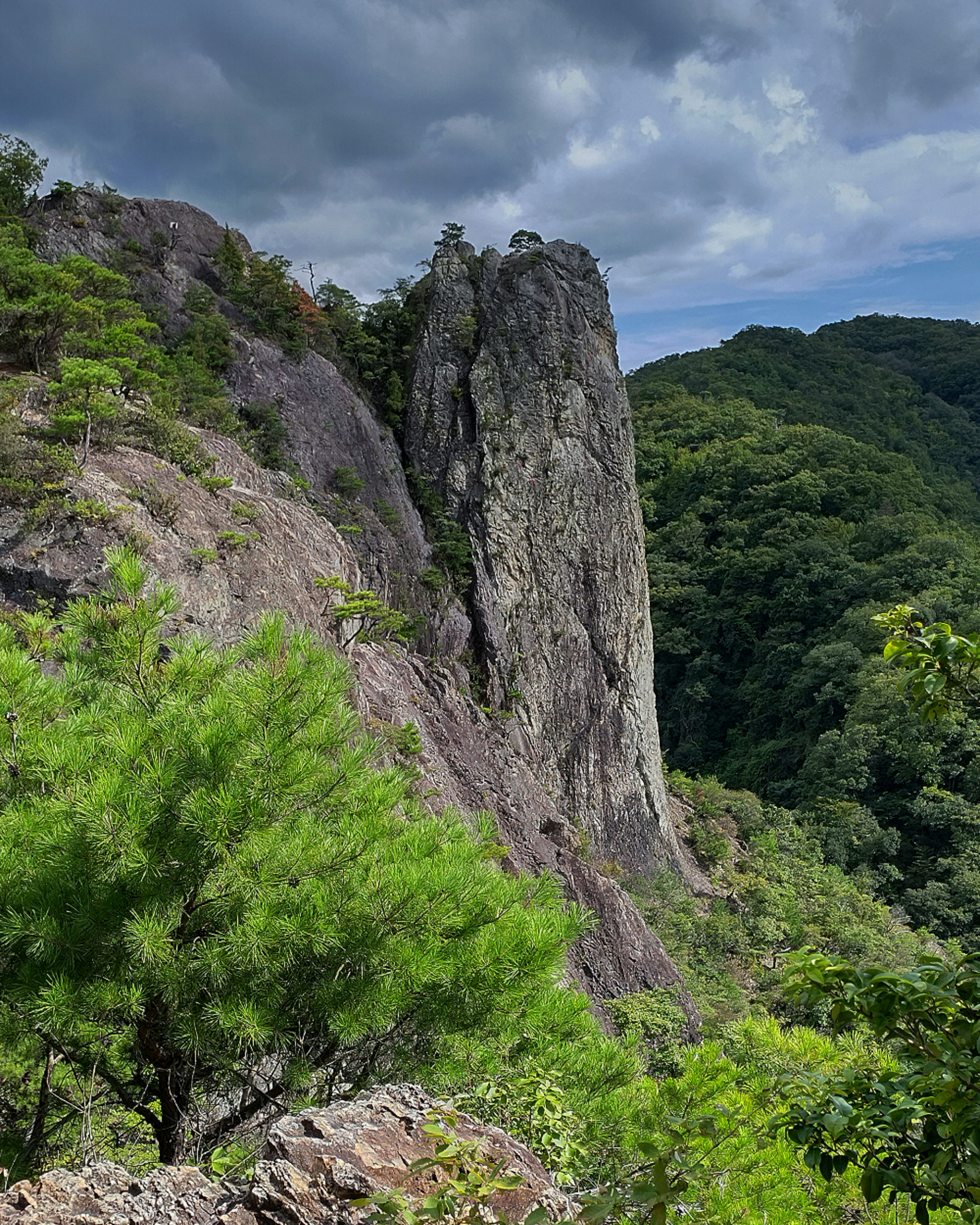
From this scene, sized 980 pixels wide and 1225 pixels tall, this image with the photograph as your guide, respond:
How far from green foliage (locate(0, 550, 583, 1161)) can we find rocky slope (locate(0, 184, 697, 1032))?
28.3 ft

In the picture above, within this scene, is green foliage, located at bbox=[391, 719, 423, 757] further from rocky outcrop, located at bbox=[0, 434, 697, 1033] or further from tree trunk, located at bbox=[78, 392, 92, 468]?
tree trunk, located at bbox=[78, 392, 92, 468]

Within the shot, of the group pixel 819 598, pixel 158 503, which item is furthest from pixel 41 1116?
pixel 819 598

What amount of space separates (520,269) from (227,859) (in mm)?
22604

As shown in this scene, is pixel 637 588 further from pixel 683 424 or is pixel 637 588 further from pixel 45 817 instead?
pixel 683 424

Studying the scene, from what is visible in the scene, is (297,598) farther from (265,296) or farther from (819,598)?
(819,598)

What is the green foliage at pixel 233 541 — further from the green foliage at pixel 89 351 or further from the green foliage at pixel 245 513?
the green foliage at pixel 89 351

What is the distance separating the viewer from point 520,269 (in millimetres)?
22734

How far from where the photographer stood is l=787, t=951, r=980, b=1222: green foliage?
61.7 inches

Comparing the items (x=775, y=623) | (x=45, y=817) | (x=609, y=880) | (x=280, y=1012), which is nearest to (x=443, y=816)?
(x=280, y=1012)

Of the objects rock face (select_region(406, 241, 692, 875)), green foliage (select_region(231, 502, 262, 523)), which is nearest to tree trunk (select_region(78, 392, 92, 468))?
green foliage (select_region(231, 502, 262, 523))

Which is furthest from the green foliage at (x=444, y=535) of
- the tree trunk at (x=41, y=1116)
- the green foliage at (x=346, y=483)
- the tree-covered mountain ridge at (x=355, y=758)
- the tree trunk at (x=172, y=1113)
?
the tree trunk at (x=41, y=1116)

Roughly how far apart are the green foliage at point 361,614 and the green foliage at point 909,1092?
10.5m

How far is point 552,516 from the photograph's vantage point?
2172cm

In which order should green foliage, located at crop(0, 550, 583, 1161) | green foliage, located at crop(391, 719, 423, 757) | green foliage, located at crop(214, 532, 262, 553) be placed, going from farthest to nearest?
1. green foliage, located at crop(391, 719, 423, 757)
2. green foliage, located at crop(214, 532, 262, 553)
3. green foliage, located at crop(0, 550, 583, 1161)
